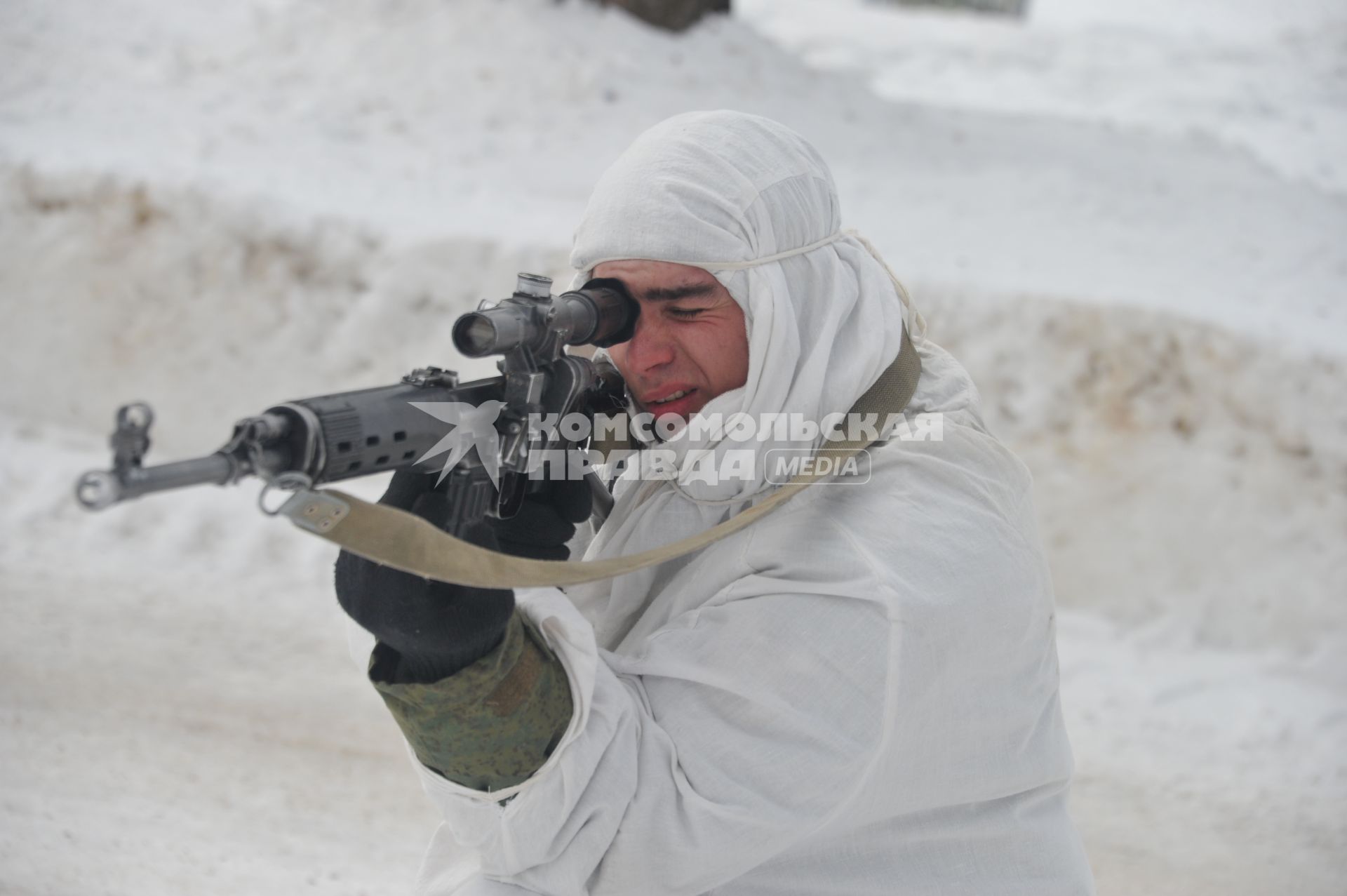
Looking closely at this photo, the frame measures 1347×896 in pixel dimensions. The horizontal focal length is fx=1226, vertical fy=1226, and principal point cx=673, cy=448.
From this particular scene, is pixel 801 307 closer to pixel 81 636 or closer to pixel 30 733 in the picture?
pixel 30 733

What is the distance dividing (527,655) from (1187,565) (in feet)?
12.3

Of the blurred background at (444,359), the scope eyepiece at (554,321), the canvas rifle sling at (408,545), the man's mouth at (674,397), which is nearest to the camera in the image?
the canvas rifle sling at (408,545)

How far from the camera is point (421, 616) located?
1.41m

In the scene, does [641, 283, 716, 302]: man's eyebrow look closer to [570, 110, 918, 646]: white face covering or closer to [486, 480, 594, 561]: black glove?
[570, 110, 918, 646]: white face covering

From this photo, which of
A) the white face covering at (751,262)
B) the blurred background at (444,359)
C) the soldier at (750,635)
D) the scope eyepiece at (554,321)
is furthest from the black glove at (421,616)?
the blurred background at (444,359)

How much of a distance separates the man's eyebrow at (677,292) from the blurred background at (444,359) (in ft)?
5.95

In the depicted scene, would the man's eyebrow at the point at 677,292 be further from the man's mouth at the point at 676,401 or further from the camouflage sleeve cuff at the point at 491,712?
the camouflage sleeve cuff at the point at 491,712

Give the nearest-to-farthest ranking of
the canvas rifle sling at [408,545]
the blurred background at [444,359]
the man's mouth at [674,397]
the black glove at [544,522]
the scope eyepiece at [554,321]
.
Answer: the canvas rifle sling at [408,545] → the scope eyepiece at [554,321] → the black glove at [544,522] → the man's mouth at [674,397] → the blurred background at [444,359]

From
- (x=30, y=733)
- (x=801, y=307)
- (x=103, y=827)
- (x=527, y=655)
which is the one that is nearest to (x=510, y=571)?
(x=527, y=655)

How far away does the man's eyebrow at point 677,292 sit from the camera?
1825 millimetres

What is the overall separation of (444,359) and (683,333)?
132 inches

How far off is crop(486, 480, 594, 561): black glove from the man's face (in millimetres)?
213

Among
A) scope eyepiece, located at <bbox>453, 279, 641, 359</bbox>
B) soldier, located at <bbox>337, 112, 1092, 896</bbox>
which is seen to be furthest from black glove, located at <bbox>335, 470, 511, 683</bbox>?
scope eyepiece, located at <bbox>453, 279, 641, 359</bbox>

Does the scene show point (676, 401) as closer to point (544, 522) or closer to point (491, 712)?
point (544, 522)
